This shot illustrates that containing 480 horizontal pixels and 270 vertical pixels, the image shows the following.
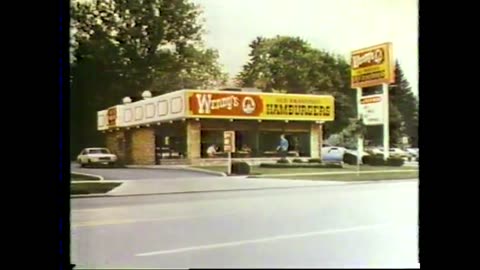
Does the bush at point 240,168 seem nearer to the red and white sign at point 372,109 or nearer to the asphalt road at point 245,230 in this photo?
the asphalt road at point 245,230

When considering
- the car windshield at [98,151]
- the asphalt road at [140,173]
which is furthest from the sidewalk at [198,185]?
the car windshield at [98,151]

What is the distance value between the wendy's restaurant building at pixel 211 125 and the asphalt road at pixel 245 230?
0.57ft

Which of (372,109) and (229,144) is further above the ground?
(372,109)

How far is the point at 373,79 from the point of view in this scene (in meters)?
2.29

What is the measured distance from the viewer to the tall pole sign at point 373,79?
2.28m

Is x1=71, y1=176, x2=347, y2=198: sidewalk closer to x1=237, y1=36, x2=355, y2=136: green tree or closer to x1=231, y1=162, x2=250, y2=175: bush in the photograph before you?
x1=231, y1=162, x2=250, y2=175: bush

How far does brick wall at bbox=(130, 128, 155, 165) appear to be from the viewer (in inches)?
90.8

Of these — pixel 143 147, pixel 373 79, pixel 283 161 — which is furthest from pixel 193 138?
pixel 373 79

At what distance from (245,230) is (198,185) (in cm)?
25

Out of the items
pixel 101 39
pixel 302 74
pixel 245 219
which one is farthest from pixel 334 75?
pixel 101 39

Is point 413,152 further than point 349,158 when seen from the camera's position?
No

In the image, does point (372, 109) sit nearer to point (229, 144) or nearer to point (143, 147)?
point (229, 144)
